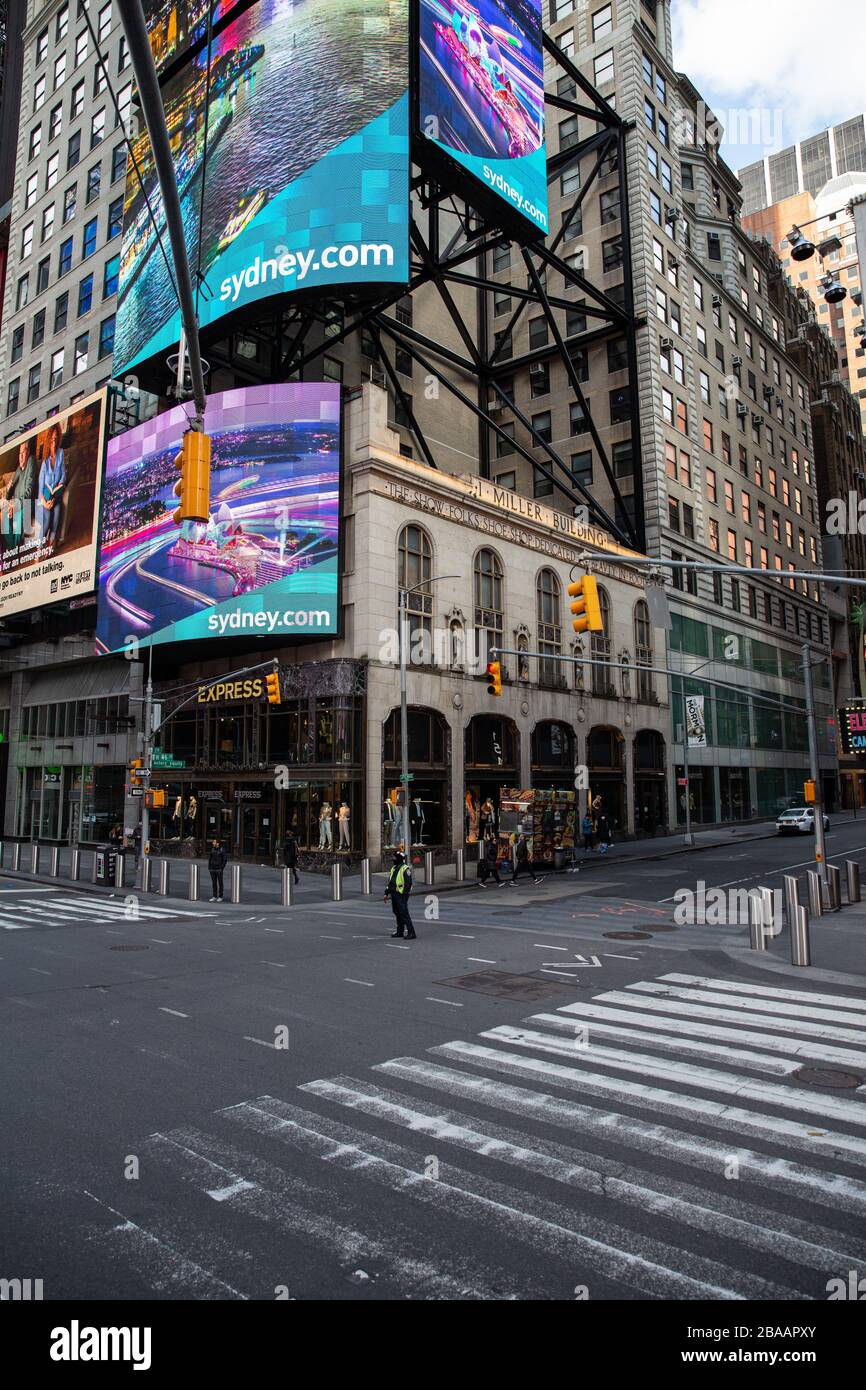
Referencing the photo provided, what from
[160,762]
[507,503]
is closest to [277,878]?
[160,762]

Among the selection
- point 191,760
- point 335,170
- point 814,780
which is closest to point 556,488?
point 335,170

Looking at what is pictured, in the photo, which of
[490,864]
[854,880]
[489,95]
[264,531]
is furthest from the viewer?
[489,95]

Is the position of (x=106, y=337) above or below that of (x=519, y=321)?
below

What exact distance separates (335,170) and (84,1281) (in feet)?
116

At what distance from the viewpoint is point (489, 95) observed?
117ft

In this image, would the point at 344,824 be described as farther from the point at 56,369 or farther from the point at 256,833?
the point at 56,369

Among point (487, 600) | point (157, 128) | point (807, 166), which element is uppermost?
point (807, 166)

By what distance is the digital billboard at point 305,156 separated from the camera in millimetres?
30547

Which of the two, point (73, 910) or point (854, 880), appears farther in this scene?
point (73, 910)

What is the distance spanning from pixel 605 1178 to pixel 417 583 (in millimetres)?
28029

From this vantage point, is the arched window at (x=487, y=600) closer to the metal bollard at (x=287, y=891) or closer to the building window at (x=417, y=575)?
the building window at (x=417, y=575)

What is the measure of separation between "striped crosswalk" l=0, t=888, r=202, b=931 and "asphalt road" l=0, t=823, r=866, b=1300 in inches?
251

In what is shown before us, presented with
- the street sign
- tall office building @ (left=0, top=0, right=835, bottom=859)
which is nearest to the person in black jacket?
the street sign

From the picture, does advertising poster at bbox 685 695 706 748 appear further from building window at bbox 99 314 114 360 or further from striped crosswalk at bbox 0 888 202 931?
building window at bbox 99 314 114 360
